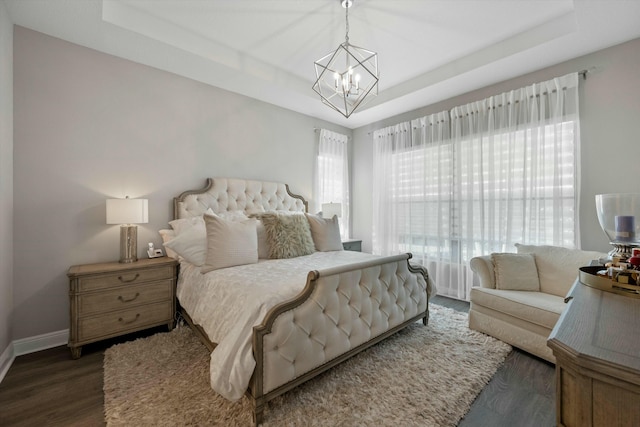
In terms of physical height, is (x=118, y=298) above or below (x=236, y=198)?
below

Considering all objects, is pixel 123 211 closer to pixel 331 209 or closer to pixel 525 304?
pixel 331 209

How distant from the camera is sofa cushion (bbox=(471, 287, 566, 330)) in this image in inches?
79.3

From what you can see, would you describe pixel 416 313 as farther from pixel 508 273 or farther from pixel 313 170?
pixel 313 170

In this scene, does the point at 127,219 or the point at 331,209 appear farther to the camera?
the point at 331,209

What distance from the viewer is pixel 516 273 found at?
2.50 metres

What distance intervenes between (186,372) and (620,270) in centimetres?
245

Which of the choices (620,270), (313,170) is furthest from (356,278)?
(313,170)

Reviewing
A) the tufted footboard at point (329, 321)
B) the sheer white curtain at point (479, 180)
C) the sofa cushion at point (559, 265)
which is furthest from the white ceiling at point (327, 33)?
the tufted footboard at point (329, 321)

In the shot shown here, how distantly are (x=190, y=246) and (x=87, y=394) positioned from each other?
113cm

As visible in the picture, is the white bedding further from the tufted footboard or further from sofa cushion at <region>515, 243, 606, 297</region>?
sofa cushion at <region>515, 243, 606, 297</region>

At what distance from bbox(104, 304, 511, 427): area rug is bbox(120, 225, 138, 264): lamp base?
74cm

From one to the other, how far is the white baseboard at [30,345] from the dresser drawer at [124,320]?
1.56 ft

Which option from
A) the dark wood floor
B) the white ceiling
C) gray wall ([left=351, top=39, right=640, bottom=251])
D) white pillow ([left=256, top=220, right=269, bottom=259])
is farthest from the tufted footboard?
the white ceiling

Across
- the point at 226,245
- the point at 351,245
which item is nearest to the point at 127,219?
the point at 226,245
